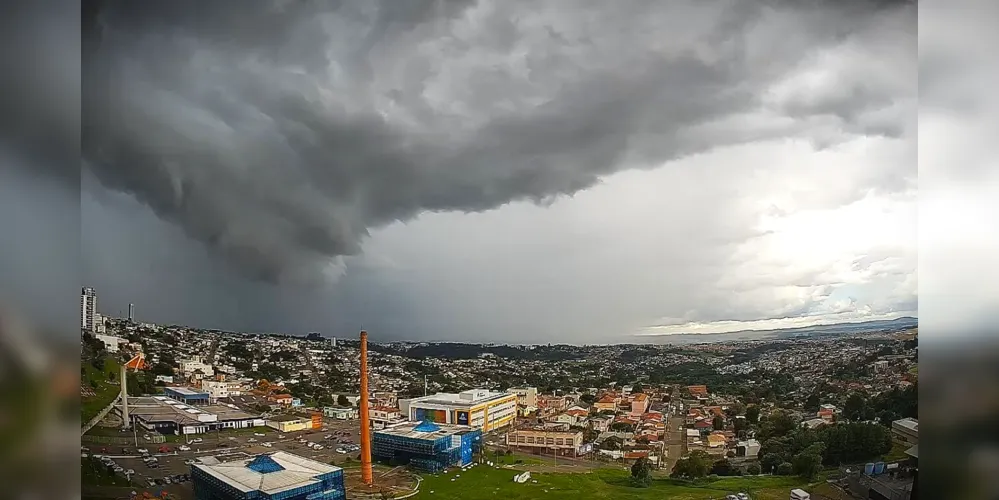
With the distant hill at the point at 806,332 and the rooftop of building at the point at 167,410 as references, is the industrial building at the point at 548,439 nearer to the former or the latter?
the distant hill at the point at 806,332

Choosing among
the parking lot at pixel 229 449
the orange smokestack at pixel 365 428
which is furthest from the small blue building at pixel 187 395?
the orange smokestack at pixel 365 428

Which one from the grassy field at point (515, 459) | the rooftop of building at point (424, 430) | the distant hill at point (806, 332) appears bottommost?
the grassy field at point (515, 459)

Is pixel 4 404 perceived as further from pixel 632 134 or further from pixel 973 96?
pixel 973 96

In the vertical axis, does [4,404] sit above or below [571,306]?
below

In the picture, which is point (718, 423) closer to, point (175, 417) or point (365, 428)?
point (365, 428)

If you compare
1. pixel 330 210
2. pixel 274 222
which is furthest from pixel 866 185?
pixel 274 222

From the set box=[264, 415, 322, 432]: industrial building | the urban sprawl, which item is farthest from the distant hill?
box=[264, 415, 322, 432]: industrial building
